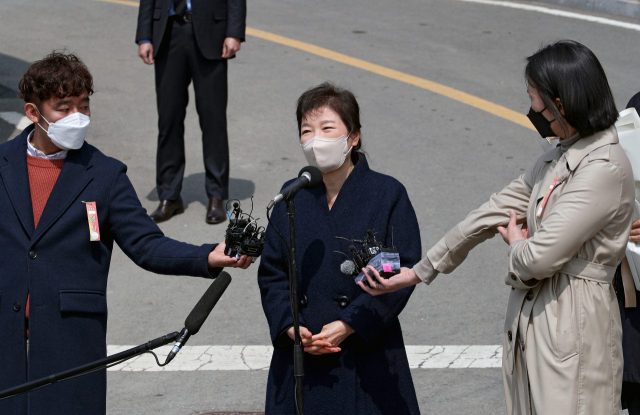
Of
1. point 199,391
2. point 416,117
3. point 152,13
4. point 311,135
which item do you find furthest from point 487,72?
point 311,135

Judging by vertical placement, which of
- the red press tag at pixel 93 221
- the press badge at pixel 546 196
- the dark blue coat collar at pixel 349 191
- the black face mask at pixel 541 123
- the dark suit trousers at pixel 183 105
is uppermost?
the black face mask at pixel 541 123

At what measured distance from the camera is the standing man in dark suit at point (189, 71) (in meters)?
6.99

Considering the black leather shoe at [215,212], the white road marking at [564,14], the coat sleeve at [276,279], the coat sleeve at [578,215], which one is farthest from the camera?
the white road marking at [564,14]

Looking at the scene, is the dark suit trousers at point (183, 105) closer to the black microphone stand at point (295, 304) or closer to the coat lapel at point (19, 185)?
the coat lapel at point (19, 185)

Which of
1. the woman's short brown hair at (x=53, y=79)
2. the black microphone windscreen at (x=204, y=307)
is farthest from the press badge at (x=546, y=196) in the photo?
the woman's short brown hair at (x=53, y=79)

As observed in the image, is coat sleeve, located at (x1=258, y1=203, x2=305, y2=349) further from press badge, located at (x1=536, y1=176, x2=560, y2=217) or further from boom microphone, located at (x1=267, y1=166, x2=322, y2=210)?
press badge, located at (x1=536, y1=176, x2=560, y2=217)

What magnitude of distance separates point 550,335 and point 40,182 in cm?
211

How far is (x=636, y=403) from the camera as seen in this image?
371cm

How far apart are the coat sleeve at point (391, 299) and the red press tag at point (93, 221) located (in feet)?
3.43

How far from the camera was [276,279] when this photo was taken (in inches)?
141

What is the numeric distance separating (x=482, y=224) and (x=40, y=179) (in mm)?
1807

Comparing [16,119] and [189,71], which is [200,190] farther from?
[16,119]

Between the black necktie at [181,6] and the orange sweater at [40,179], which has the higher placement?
the black necktie at [181,6]

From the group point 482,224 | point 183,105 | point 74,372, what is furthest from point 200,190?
point 74,372
